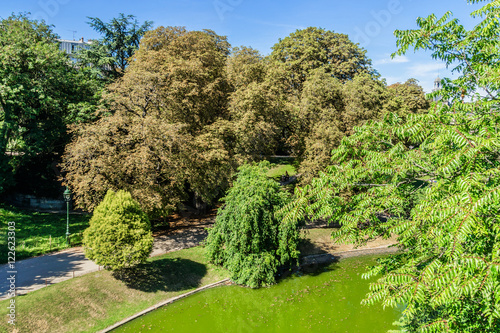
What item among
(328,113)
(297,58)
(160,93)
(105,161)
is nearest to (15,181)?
(105,161)

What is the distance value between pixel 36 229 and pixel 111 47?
1985 cm

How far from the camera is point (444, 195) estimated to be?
19.4 feet

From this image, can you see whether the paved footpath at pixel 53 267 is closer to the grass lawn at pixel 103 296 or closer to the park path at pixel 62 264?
the park path at pixel 62 264

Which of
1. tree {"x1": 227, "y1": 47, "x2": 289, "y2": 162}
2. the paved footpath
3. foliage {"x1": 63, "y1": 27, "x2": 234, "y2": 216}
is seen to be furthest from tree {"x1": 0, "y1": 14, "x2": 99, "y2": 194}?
tree {"x1": 227, "y1": 47, "x2": 289, "y2": 162}

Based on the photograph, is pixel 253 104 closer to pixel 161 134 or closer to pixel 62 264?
pixel 161 134

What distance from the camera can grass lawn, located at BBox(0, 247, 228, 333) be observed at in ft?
41.6

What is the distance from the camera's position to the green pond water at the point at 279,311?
1348 centimetres

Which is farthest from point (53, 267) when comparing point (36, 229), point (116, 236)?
point (36, 229)

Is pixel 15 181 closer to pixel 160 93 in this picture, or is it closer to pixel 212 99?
pixel 160 93

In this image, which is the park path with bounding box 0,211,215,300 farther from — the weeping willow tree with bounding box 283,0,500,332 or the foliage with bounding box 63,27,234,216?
the weeping willow tree with bounding box 283,0,500,332

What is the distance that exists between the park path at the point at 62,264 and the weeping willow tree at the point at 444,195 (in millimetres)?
13695

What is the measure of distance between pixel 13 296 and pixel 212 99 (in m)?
16.4

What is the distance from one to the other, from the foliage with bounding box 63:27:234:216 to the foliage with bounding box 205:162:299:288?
371 cm

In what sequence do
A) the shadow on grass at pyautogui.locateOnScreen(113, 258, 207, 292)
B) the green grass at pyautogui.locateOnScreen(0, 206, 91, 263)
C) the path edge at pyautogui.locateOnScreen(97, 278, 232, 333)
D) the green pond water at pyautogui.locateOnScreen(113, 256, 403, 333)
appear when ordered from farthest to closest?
1. the green grass at pyautogui.locateOnScreen(0, 206, 91, 263)
2. the shadow on grass at pyautogui.locateOnScreen(113, 258, 207, 292)
3. the green pond water at pyautogui.locateOnScreen(113, 256, 403, 333)
4. the path edge at pyautogui.locateOnScreen(97, 278, 232, 333)
